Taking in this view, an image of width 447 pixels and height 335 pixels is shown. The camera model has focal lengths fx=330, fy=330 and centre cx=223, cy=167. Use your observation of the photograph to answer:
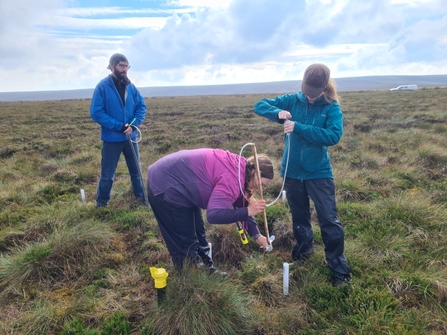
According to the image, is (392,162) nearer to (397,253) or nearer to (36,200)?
(397,253)

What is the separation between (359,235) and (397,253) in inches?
22.4

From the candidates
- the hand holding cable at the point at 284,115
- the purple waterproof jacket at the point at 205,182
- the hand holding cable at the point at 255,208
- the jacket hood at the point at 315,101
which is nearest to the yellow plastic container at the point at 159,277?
the purple waterproof jacket at the point at 205,182

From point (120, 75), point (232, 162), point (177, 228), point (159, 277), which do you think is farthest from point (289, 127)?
point (120, 75)

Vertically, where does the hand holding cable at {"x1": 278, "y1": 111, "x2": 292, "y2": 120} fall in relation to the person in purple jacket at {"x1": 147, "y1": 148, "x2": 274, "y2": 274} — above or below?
above

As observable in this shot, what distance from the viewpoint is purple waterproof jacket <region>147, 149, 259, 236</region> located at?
107 inches

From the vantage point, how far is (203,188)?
9.57 ft

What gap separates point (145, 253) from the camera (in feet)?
14.3

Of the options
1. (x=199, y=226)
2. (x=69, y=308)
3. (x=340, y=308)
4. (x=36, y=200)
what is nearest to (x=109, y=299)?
(x=69, y=308)

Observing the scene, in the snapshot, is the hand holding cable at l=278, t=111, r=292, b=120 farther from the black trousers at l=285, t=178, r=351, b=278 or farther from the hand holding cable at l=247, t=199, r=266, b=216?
the hand holding cable at l=247, t=199, r=266, b=216

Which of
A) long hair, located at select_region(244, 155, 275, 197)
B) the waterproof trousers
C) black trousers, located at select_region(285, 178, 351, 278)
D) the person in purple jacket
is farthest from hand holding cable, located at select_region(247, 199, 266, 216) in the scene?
the waterproof trousers

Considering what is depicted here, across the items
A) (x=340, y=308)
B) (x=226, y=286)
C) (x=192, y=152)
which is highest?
(x=192, y=152)

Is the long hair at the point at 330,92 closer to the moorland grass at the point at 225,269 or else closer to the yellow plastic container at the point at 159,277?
the moorland grass at the point at 225,269

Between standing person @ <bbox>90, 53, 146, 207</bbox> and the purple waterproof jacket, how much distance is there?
2465 millimetres

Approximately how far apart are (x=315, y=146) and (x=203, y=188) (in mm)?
1353
